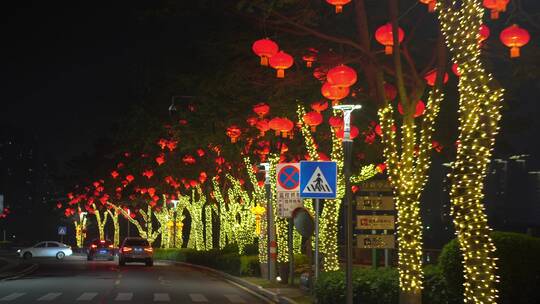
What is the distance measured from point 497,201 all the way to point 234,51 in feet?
154

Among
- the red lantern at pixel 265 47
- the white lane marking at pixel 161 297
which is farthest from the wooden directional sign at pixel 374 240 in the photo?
the white lane marking at pixel 161 297

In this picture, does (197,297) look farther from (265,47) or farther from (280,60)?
(265,47)

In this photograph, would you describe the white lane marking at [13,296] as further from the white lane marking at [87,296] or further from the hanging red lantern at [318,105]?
the hanging red lantern at [318,105]

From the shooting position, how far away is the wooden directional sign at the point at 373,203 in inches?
790

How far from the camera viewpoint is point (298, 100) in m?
22.0

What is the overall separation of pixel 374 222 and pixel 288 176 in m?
6.31

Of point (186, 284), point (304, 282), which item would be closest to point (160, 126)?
point (186, 284)

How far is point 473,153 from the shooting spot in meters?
13.0

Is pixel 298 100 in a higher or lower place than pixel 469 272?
higher

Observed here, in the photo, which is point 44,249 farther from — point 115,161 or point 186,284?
point 186,284

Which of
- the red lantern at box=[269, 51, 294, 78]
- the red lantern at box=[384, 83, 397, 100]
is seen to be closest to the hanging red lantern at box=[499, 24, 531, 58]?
the red lantern at box=[269, 51, 294, 78]

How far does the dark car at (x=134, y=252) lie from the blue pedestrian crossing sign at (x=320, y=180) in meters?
32.7

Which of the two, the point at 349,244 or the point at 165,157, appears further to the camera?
the point at 165,157

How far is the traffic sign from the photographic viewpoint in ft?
85.0
